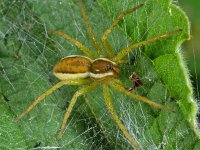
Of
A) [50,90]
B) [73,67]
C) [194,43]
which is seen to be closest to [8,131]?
[50,90]

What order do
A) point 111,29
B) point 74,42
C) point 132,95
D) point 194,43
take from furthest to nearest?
point 194,43 < point 74,42 < point 111,29 < point 132,95

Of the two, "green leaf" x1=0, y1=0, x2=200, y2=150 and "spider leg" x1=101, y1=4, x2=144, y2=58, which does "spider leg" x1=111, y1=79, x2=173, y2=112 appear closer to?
"green leaf" x1=0, y1=0, x2=200, y2=150

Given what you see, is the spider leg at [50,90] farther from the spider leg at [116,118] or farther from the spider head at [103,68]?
the spider leg at [116,118]

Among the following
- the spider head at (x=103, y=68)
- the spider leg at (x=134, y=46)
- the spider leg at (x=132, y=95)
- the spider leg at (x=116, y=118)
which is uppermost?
the spider leg at (x=134, y=46)

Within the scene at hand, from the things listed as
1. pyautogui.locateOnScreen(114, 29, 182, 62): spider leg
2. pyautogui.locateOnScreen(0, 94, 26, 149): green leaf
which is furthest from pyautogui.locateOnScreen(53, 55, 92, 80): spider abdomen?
pyautogui.locateOnScreen(0, 94, 26, 149): green leaf

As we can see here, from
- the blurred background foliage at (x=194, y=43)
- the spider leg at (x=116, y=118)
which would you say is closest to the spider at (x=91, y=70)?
the spider leg at (x=116, y=118)

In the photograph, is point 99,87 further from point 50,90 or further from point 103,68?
point 50,90

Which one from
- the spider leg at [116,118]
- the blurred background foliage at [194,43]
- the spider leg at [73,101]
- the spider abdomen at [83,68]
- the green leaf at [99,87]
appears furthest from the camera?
the blurred background foliage at [194,43]
